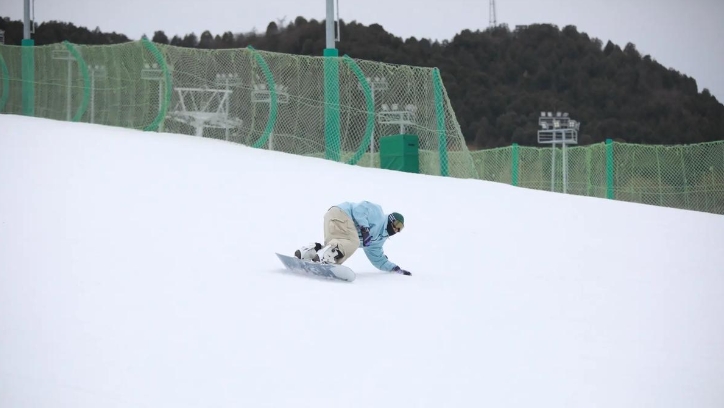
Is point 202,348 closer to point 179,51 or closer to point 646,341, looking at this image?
→ point 646,341

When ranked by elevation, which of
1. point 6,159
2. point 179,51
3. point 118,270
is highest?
point 179,51

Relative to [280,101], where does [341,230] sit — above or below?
below

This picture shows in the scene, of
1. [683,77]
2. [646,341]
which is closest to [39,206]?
[646,341]

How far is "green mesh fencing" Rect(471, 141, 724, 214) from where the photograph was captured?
25.3 m

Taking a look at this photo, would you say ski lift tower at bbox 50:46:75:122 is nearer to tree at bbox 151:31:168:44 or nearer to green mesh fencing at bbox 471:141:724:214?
green mesh fencing at bbox 471:141:724:214

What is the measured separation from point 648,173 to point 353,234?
2061cm

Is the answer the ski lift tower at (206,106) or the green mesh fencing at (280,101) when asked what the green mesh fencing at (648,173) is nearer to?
the green mesh fencing at (280,101)

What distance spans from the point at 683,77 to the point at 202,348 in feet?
216

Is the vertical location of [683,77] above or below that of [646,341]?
above

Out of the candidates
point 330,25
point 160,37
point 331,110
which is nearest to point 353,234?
point 331,110

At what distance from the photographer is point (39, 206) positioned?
10.5 metres

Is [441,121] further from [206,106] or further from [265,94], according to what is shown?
[206,106]

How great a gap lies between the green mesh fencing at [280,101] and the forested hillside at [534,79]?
41229 mm

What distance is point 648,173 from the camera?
2808cm
